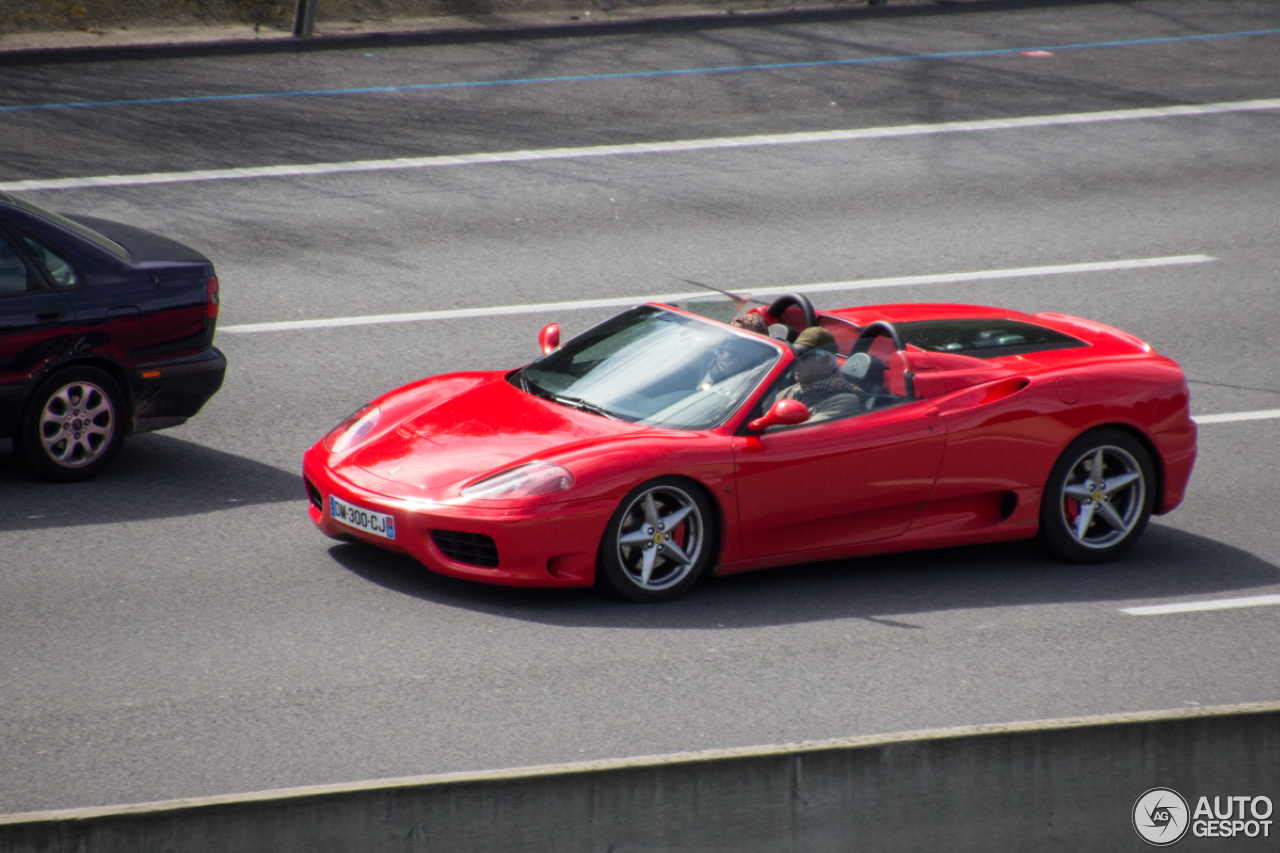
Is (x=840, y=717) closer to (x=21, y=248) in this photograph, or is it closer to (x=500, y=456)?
(x=500, y=456)

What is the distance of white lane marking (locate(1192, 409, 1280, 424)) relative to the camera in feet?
33.2

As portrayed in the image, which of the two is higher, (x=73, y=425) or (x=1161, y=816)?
(x=73, y=425)

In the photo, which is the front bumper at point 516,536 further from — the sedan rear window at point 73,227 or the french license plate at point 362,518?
the sedan rear window at point 73,227

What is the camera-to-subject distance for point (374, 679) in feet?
21.0

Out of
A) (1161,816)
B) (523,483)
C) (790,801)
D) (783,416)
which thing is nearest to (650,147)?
(783,416)

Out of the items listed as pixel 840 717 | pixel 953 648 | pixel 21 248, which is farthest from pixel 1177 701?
pixel 21 248

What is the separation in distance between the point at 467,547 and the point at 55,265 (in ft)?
10.1

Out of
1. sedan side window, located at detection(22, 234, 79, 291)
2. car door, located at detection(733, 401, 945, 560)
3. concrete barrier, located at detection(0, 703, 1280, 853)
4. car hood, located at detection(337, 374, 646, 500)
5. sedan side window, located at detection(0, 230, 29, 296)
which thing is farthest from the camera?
sedan side window, located at detection(22, 234, 79, 291)

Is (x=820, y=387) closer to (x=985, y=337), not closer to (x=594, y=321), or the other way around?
(x=985, y=337)

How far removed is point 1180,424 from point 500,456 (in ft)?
11.5

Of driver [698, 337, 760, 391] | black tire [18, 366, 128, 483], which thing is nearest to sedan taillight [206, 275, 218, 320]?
black tire [18, 366, 128, 483]

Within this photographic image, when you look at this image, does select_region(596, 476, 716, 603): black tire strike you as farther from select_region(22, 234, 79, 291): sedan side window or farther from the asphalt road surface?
select_region(22, 234, 79, 291): sedan side window

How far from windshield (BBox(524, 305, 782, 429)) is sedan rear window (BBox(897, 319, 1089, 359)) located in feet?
3.33

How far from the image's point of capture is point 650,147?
52.5ft
